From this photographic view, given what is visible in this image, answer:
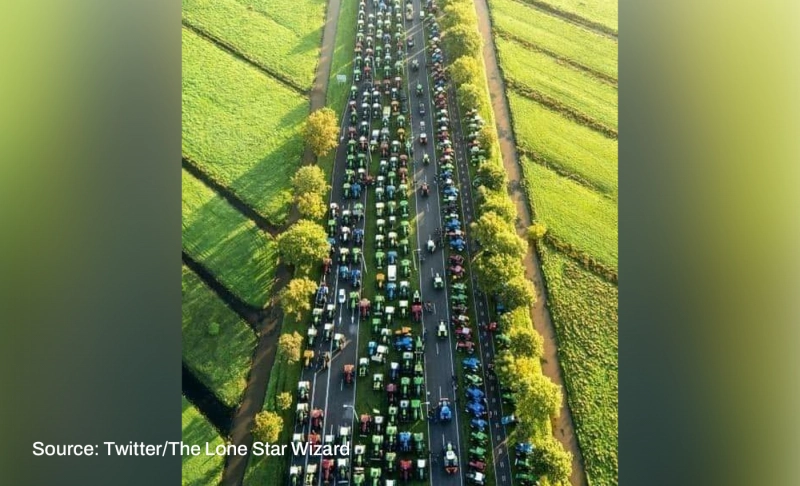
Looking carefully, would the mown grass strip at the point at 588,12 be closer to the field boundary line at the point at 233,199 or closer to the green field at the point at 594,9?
the green field at the point at 594,9

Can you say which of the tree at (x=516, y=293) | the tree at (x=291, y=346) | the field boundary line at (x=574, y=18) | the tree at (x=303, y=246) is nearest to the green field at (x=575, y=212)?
the tree at (x=516, y=293)

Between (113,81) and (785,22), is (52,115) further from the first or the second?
(785,22)

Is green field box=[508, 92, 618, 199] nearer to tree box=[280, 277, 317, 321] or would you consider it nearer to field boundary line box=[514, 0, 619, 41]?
field boundary line box=[514, 0, 619, 41]

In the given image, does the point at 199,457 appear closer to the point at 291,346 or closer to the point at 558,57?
the point at 291,346

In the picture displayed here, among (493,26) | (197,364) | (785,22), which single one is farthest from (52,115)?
(493,26)

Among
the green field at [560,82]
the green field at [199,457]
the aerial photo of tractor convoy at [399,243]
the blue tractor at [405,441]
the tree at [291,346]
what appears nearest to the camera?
the green field at [199,457]

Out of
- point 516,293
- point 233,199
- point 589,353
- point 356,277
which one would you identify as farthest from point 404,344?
point 233,199
